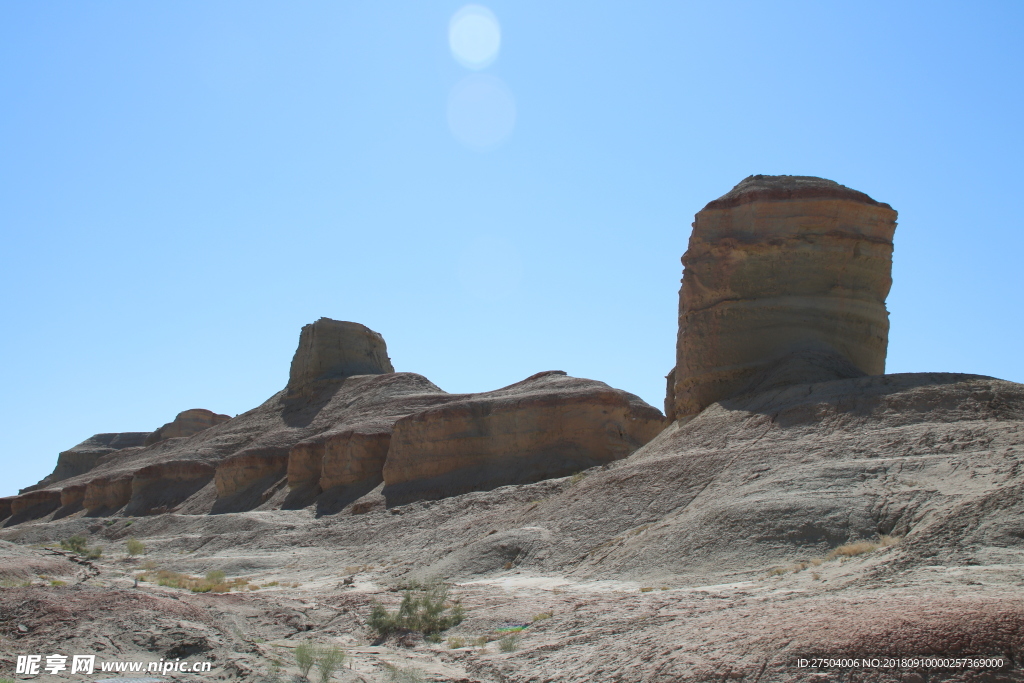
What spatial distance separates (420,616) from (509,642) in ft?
7.50

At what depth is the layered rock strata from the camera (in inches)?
1120

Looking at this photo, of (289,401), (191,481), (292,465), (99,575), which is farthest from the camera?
(289,401)

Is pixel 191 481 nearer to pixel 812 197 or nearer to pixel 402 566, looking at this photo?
pixel 402 566

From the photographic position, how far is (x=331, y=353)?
46.2 meters

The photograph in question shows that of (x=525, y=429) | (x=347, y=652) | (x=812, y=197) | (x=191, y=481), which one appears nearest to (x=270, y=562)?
(x=525, y=429)

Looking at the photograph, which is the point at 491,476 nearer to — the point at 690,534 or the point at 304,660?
the point at 690,534

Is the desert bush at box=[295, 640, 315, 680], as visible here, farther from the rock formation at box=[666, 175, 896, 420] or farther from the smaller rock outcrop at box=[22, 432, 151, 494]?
the smaller rock outcrop at box=[22, 432, 151, 494]

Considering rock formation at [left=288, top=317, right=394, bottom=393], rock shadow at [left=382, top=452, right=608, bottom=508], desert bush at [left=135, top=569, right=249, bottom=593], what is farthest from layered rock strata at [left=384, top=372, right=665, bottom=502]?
rock formation at [left=288, top=317, right=394, bottom=393]

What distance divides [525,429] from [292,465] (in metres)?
11.9

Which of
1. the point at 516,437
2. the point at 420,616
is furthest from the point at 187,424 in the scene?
the point at 420,616

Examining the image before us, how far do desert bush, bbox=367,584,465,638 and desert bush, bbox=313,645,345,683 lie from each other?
1.48 meters

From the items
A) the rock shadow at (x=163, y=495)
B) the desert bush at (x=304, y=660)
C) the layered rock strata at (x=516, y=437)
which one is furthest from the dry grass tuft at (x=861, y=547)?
the rock shadow at (x=163, y=495)

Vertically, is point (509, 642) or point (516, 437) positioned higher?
point (516, 437)

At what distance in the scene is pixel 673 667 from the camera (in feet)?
23.4
